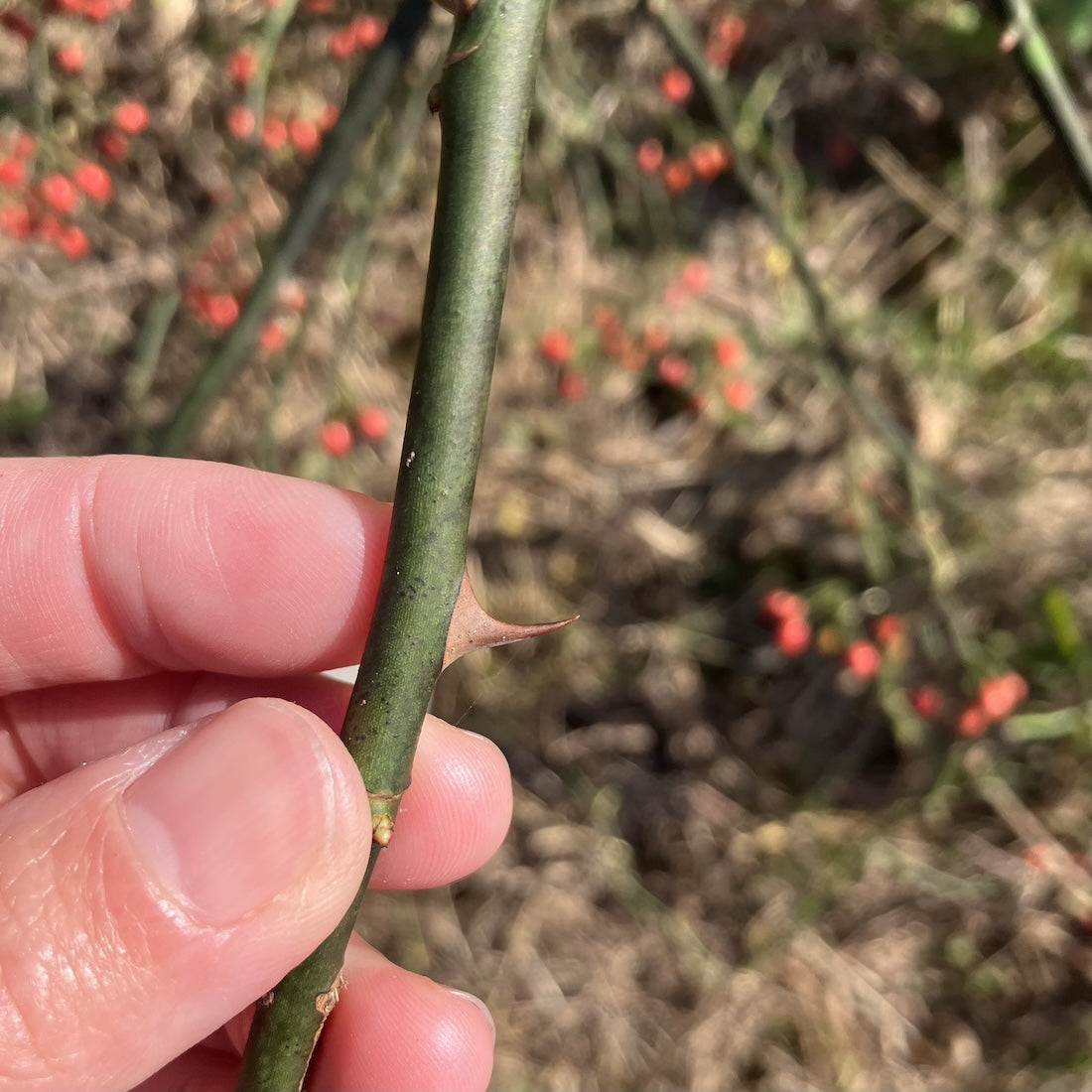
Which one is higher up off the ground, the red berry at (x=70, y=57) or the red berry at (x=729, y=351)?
the red berry at (x=70, y=57)

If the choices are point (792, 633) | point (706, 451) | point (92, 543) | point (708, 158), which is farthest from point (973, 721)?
point (92, 543)

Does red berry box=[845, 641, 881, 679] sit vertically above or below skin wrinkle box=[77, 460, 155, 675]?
below

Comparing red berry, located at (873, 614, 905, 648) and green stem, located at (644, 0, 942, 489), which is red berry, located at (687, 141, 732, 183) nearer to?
green stem, located at (644, 0, 942, 489)

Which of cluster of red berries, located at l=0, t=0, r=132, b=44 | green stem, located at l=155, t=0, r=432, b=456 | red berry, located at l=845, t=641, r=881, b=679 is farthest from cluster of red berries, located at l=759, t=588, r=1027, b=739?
cluster of red berries, located at l=0, t=0, r=132, b=44

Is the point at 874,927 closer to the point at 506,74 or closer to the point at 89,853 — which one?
the point at 89,853

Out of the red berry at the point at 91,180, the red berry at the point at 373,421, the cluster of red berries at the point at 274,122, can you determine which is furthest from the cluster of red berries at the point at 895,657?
the red berry at the point at 91,180

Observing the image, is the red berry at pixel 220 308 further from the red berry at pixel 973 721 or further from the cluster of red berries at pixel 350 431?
the red berry at pixel 973 721

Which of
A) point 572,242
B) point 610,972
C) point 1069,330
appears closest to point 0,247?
point 572,242
